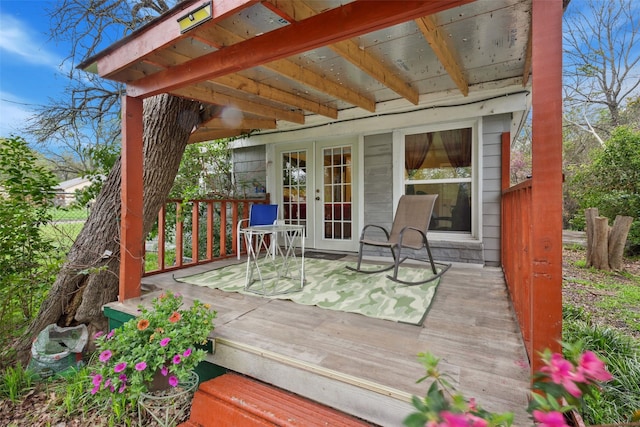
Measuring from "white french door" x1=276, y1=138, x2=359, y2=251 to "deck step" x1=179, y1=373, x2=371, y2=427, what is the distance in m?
3.37

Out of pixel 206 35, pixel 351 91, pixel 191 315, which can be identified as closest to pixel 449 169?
pixel 351 91

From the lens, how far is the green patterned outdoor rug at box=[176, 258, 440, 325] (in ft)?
7.55

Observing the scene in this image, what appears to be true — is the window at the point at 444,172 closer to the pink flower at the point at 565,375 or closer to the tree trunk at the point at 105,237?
the tree trunk at the point at 105,237

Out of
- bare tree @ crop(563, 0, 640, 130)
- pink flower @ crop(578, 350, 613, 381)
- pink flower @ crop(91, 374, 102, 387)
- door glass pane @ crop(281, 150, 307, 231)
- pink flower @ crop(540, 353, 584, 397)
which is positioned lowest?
pink flower @ crop(91, 374, 102, 387)

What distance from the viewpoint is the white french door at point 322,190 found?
15.9ft

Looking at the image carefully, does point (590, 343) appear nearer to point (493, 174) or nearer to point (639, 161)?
point (493, 174)

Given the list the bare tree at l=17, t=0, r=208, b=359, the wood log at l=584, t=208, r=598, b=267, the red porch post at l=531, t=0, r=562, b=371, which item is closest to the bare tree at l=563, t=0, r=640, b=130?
the wood log at l=584, t=208, r=598, b=267

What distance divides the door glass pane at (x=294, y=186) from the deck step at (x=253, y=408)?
3751 mm

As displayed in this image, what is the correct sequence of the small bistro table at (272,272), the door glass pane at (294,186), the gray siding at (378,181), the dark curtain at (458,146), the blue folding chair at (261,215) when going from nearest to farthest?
the small bistro table at (272,272), the blue folding chair at (261,215), the dark curtain at (458,146), the gray siding at (378,181), the door glass pane at (294,186)

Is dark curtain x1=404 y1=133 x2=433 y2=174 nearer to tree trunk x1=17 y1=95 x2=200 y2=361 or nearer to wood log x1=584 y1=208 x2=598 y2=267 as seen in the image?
tree trunk x1=17 y1=95 x2=200 y2=361

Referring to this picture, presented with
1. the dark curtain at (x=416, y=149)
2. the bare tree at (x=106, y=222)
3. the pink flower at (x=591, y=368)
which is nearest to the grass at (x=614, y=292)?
the dark curtain at (x=416, y=149)

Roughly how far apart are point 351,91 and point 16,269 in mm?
3747

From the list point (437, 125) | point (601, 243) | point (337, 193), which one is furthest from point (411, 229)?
point (601, 243)

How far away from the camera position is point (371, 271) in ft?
11.3
